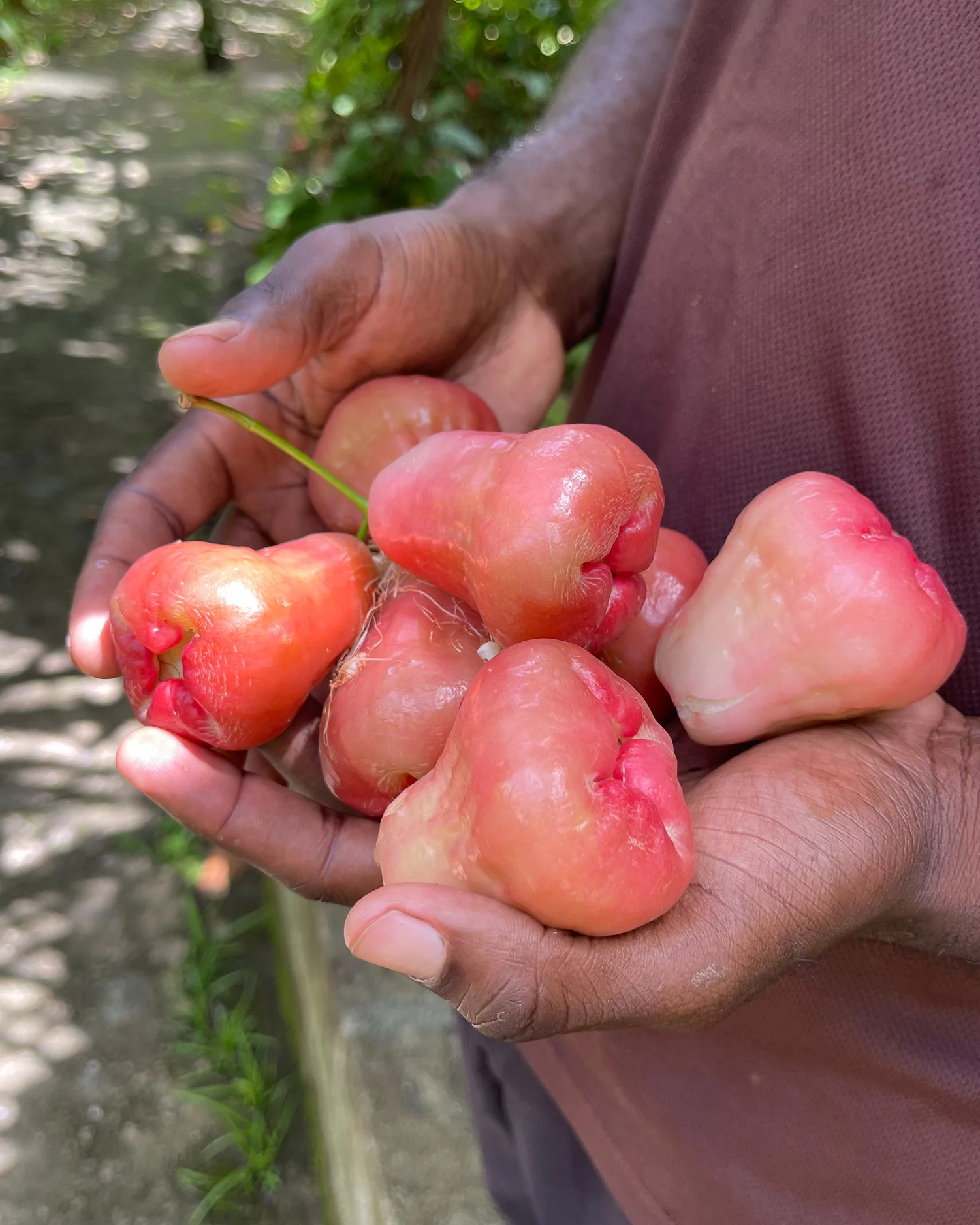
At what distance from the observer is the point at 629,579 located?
3.11 ft

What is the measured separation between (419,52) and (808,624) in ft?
9.82

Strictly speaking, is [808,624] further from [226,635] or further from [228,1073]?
[228,1073]

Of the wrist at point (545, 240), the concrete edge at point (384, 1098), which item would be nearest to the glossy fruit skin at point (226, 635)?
the wrist at point (545, 240)

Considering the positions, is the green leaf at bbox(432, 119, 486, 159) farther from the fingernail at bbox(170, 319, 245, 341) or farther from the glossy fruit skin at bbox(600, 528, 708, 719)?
the glossy fruit skin at bbox(600, 528, 708, 719)

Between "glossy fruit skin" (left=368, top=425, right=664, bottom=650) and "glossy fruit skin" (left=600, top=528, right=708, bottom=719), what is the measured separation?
0.32 feet

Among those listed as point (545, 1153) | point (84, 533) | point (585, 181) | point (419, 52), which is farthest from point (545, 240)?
point (84, 533)

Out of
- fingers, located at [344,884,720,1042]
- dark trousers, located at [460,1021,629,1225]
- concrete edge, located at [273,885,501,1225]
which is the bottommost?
concrete edge, located at [273,885,501,1225]

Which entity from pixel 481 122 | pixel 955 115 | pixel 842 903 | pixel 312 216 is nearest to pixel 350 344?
pixel 955 115

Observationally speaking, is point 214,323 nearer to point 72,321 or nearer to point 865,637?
point 865,637

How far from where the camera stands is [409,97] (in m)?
3.28

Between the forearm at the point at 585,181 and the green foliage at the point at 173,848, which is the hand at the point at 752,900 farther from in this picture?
the green foliage at the point at 173,848

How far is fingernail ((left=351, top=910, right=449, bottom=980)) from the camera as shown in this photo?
0.68 m

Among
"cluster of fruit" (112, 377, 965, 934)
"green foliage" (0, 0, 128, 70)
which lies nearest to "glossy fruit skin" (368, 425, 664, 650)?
"cluster of fruit" (112, 377, 965, 934)

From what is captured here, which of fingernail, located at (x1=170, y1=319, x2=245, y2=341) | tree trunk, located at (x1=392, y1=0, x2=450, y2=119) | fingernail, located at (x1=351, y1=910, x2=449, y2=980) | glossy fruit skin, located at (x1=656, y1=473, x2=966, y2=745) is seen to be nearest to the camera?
fingernail, located at (x1=351, y1=910, x2=449, y2=980)
